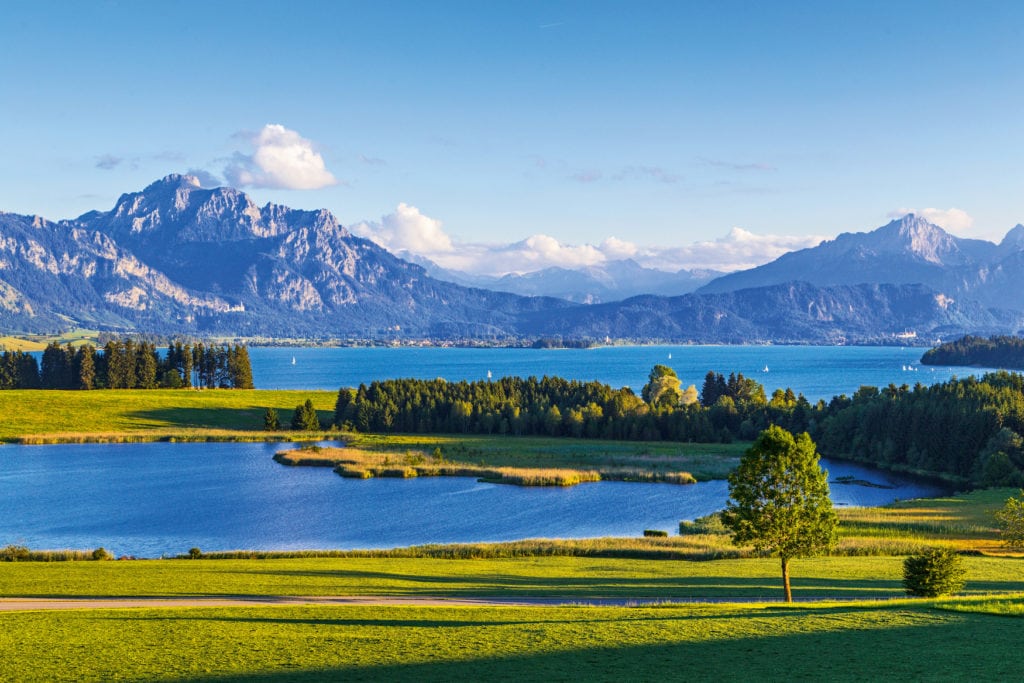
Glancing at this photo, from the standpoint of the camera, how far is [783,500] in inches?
1435

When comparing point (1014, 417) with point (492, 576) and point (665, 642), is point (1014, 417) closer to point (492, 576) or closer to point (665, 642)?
point (492, 576)

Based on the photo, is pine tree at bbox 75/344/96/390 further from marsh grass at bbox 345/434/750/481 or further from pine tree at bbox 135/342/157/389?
marsh grass at bbox 345/434/750/481

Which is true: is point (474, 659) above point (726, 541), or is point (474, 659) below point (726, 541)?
above

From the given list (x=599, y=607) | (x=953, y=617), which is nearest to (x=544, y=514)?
(x=599, y=607)

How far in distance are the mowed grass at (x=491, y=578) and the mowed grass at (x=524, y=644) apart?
7045 millimetres

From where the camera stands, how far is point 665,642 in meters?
24.2

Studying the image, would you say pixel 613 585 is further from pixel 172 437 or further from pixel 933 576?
pixel 172 437

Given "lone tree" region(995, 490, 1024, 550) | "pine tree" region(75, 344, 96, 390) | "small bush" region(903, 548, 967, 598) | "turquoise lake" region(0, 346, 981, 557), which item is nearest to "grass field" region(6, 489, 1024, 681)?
"small bush" region(903, 548, 967, 598)

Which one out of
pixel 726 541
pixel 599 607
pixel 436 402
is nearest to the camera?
pixel 599 607

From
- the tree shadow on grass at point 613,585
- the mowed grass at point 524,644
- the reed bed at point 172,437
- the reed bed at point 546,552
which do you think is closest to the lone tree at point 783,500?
the tree shadow on grass at point 613,585

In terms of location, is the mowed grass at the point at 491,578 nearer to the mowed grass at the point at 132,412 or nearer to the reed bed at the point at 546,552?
the reed bed at the point at 546,552

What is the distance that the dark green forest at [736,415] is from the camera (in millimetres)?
109625

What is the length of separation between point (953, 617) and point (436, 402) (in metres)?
119

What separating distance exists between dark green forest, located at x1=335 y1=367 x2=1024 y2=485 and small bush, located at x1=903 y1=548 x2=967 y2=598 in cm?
7474
